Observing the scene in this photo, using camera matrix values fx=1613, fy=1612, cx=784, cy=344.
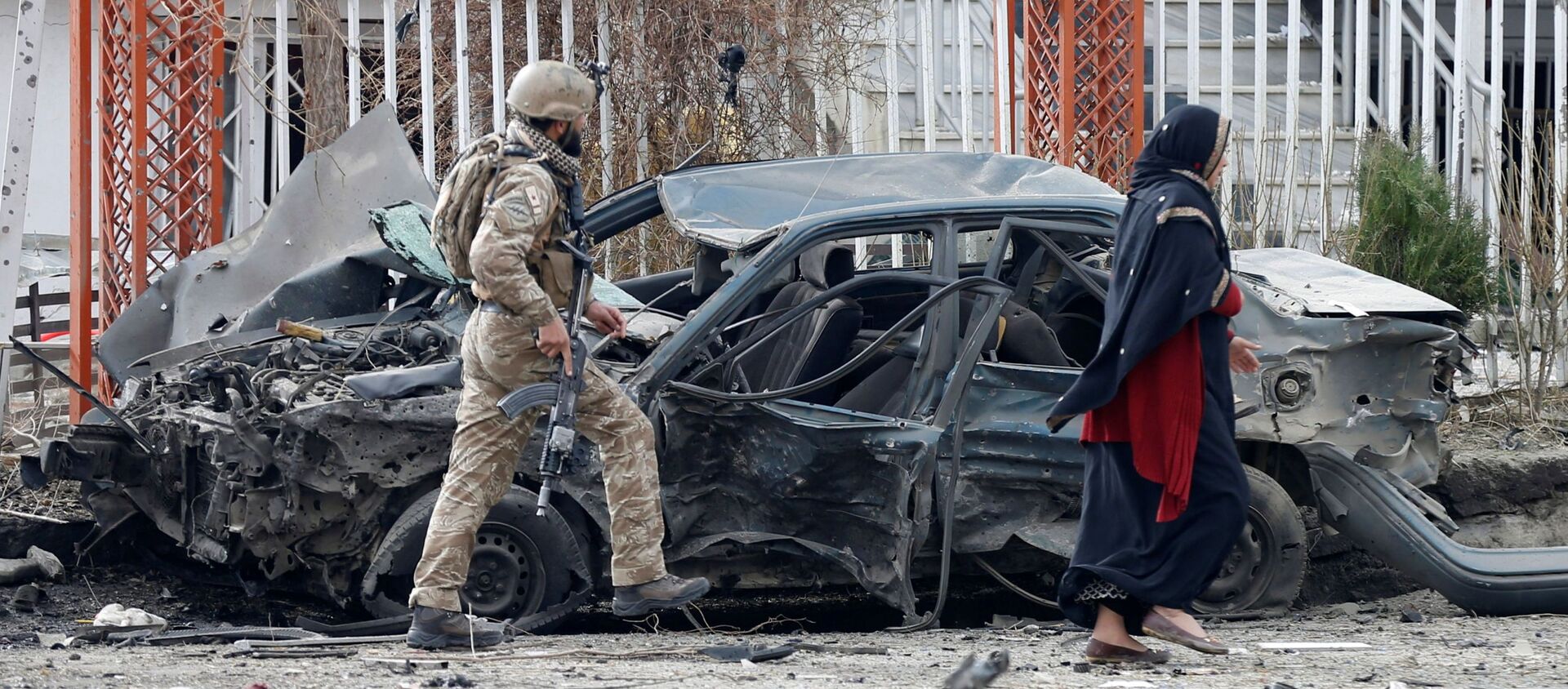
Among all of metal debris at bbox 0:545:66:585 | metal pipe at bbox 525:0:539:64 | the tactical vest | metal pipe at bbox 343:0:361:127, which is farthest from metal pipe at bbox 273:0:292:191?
the tactical vest

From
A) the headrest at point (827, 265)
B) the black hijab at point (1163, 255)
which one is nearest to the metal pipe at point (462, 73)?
the headrest at point (827, 265)

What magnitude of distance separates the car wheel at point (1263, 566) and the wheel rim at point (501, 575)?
7.29ft

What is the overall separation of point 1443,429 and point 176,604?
5.61m

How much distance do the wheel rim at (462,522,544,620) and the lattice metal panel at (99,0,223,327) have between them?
3252 mm

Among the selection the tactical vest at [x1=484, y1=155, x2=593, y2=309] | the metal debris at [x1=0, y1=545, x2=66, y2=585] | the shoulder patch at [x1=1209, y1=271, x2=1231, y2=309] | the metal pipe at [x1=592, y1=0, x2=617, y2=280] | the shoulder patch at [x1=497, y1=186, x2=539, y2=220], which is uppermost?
the metal pipe at [x1=592, y1=0, x2=617, y2=280]

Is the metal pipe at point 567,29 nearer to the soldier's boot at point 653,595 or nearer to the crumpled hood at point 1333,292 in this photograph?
the crumpled hood at point 1333,292

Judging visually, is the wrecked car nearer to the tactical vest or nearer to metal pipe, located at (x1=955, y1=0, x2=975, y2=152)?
the tactical vest

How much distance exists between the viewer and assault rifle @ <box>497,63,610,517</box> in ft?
14.7

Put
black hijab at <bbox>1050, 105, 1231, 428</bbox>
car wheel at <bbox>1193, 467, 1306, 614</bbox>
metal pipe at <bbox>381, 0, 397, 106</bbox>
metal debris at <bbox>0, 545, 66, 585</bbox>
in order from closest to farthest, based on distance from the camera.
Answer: black hijab at <bbox>1050, 105, 1231, 428</bbox> → car wheel at <bbox>1193, 467, 1306, 614</bbox> → metal debris at <bbox>0, 545, 66, 585</bbox> → metal pipe at <bbox>381, 0, 397, 106</bbox>

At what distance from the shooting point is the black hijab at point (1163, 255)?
419 cm

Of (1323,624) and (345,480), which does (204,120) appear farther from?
(1323,624)

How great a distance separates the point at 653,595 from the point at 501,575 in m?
0.67

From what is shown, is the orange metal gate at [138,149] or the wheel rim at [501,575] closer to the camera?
→ the wheel rim at [501,575]

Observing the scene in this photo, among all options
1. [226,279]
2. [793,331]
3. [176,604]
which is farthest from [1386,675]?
[226,279]
